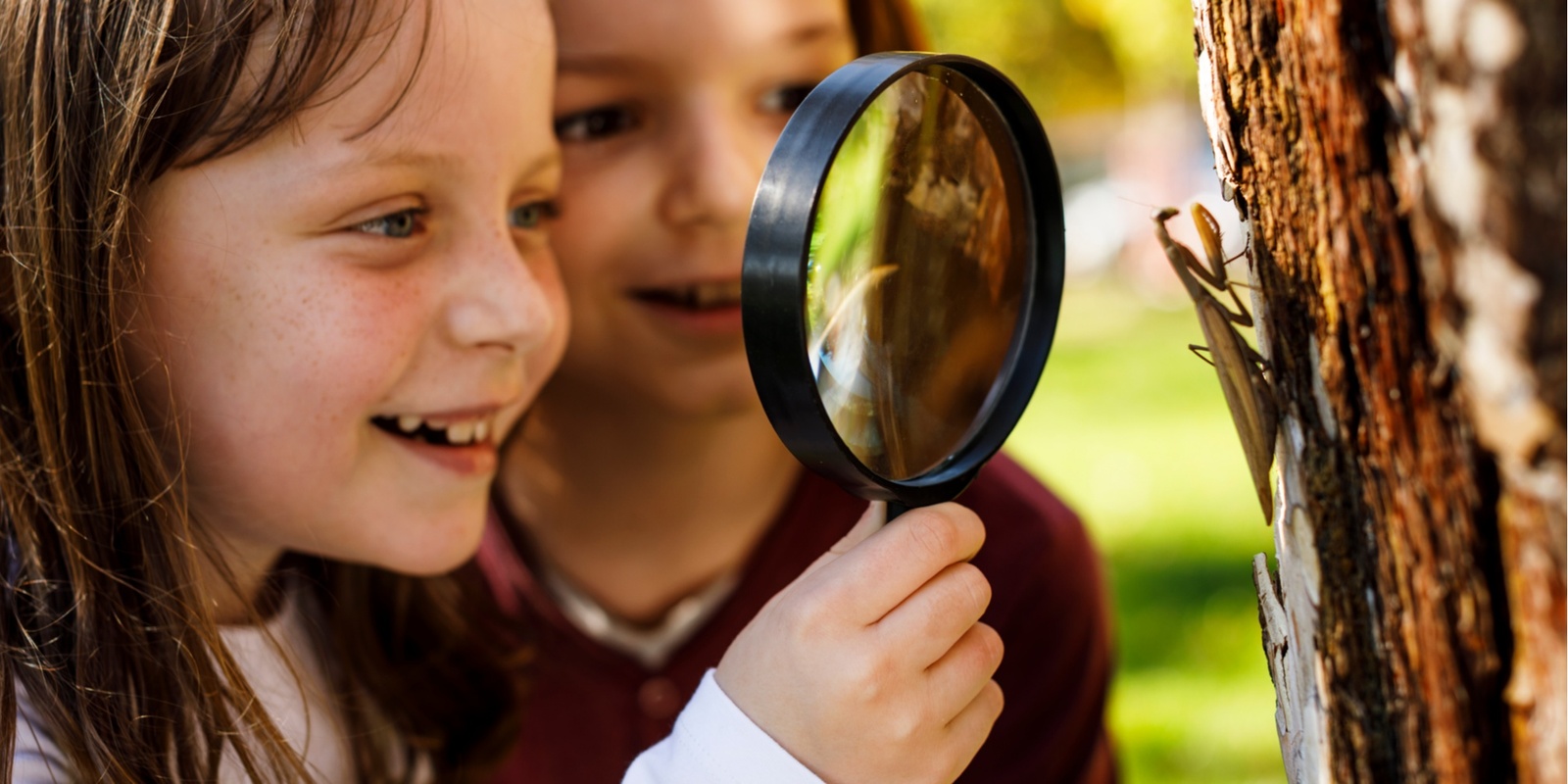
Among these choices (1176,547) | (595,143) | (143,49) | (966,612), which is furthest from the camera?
(1176,547)

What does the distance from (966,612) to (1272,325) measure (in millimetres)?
298

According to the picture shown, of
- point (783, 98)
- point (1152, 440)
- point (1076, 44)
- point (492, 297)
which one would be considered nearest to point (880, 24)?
point (783, 98)

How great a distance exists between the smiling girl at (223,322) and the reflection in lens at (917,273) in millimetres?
194

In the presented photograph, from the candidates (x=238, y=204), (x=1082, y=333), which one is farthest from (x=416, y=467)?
(x=1082, y=333)

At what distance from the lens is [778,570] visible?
1.93 m

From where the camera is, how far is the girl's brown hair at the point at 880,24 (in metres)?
1.81

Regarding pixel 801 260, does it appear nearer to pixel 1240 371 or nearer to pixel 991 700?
pixel 1240 371

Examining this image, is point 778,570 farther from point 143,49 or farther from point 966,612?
point 143,49

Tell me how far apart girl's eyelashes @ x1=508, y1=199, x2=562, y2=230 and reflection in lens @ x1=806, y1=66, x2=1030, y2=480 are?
2.09 feet

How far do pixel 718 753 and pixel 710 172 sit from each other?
0.80 metres

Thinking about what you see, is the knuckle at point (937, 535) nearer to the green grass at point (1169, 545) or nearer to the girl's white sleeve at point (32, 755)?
the girl's white sleeve at point (32, 755)

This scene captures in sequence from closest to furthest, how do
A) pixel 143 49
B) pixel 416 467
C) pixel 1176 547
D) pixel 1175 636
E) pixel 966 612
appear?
pixel 966 612, pixel 143 49, pixel 416 467, pixel 1175 636, pixel 1176 547

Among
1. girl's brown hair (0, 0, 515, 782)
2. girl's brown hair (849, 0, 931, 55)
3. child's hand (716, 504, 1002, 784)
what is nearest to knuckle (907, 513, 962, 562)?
child's hand (716, 504, 1002, 784)

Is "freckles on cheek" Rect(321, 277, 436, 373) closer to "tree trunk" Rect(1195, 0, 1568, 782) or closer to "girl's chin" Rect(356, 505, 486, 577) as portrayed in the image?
"girl's chin" Rect(356, 505, 486, 577)
